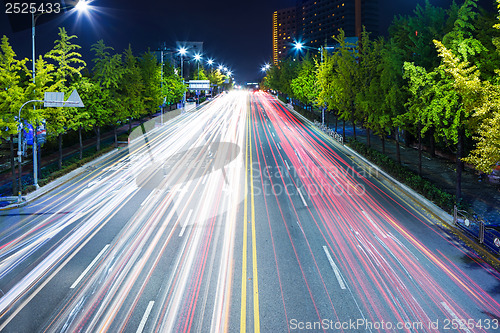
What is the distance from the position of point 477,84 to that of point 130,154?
1130 inches

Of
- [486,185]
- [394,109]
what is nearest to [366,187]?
[394,109]

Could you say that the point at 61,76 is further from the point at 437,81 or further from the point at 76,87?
the point at 437,81

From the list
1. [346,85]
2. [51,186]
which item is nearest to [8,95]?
[51,186]

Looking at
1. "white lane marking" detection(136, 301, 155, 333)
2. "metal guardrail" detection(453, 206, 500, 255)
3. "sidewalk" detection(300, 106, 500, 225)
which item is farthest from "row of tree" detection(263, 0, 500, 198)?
"white lane marking" detection(136, 301, 155, 333)

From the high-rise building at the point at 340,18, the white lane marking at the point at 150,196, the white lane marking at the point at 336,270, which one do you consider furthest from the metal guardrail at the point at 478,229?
the high-rise building at the point at 340,18

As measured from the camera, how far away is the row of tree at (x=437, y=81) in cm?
1458

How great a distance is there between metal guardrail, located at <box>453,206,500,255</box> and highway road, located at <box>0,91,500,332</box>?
0.89 meters

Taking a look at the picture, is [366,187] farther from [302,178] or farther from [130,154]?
[130,154]

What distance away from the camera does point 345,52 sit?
3506 centimetres

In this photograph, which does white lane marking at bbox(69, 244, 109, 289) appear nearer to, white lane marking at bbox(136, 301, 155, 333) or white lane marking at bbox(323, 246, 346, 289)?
white lane marking at bbox(136, 301, 155, 333)

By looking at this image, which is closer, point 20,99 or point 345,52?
point 20,99

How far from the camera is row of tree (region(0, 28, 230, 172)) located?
20.3 metres

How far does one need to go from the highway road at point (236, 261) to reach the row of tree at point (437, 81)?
4644mm

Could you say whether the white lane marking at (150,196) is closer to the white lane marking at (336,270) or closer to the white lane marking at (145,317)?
the white lane marking at (145,317)
